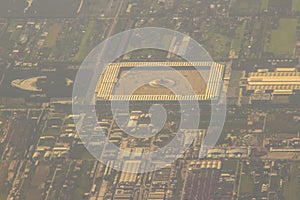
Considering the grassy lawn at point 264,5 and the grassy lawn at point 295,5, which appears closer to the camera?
the grassy lawn at point 295,5

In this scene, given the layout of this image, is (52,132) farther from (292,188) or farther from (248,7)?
(248,7)

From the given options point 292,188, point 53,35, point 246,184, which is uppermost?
point 53,35

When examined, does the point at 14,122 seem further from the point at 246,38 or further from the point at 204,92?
the point at 246,38

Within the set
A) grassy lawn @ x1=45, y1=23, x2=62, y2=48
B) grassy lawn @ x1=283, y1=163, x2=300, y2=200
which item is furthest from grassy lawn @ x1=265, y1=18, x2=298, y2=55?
grassy lawn @ x1=45, y1=23, x2=62, y2=48

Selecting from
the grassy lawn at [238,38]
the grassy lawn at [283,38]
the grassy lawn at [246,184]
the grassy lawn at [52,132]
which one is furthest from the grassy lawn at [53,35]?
the grassy lawn at [246,184]

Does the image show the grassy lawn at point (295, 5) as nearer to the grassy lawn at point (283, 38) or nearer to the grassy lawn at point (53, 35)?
the grassy lawn at point (283, 38)

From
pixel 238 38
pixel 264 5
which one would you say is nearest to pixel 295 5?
pixel 264 5
